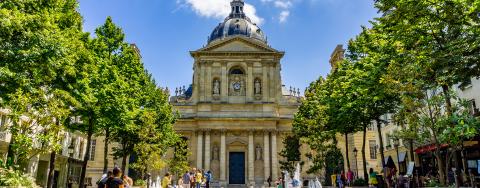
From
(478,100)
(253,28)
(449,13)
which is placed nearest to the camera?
(449,13)

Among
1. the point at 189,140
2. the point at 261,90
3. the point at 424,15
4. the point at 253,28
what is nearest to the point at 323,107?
the point at 424,15

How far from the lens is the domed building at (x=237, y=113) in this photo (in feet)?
156

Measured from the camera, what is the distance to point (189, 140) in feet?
162

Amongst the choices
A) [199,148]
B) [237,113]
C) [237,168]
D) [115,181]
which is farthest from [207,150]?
[115,181]

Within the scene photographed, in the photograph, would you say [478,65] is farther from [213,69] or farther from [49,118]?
[213,69]

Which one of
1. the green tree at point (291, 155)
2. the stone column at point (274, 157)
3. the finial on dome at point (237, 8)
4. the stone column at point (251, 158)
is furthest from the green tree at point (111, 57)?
the finial on dome at point (237, 8)

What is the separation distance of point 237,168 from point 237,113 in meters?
6.94

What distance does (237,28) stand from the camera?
209ft

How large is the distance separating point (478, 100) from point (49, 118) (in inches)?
939

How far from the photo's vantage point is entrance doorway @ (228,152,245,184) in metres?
47.7

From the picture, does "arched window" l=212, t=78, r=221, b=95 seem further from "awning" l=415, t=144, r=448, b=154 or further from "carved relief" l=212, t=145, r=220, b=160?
"awning" l=415, t=144, r=448, b=154

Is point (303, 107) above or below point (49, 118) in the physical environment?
above

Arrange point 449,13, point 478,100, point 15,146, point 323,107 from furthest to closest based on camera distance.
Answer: point 323,107 < point 478,100 < point 15,146 < point 449,13

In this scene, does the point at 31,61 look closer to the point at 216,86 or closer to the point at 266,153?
the point at 266,153
